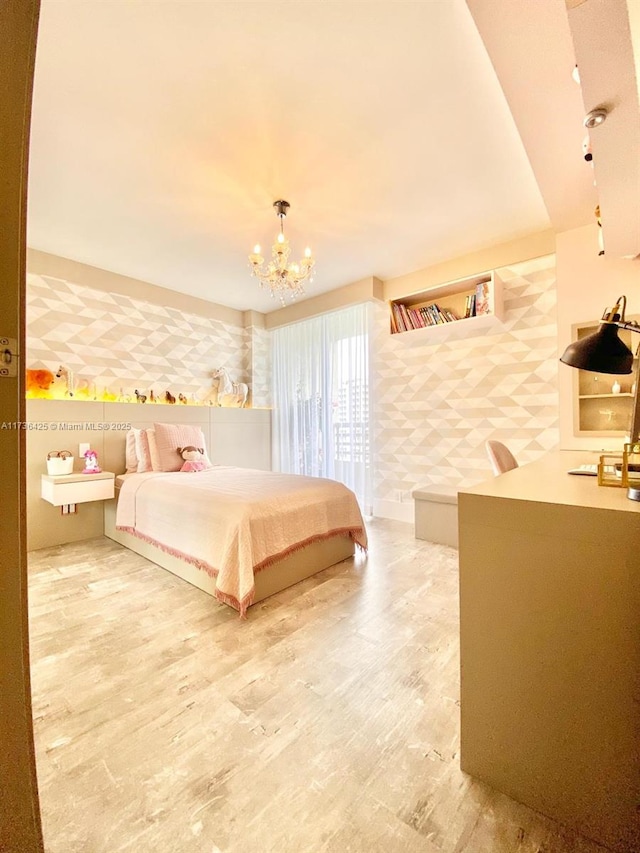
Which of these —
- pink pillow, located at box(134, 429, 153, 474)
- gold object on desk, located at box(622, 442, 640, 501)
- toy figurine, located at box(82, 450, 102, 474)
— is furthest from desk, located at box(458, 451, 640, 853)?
toy figurine, located at box(82, 450, 102, 474)

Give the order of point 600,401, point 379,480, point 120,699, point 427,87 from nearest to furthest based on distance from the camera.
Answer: point 120,699
point 427,87
point 600,401
point 379,480

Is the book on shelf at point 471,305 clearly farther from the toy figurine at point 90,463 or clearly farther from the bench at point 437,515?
the toy figurine at point 90,463

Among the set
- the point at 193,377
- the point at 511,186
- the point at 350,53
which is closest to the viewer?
the point at 350,53

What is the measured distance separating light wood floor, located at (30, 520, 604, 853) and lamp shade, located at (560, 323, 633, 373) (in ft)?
4.75

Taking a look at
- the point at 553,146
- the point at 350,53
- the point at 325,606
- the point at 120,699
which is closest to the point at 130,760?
the point at 120,699

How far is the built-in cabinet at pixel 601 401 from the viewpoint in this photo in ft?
8.58

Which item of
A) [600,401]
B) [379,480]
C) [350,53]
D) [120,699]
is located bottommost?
[120,699]

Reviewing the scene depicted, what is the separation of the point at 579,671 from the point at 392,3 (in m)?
2.44

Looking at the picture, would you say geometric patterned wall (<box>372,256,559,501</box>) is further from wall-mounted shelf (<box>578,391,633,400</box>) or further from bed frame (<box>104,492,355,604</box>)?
bed frame (<box>104,492,355,604</box>)

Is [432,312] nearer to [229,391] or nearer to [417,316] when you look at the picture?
[417,316]

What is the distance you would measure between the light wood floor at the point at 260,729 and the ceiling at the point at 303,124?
2.64 meters

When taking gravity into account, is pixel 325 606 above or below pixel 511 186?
below

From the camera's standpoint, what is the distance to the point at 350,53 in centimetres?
162

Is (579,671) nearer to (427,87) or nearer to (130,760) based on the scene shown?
(130,760)
